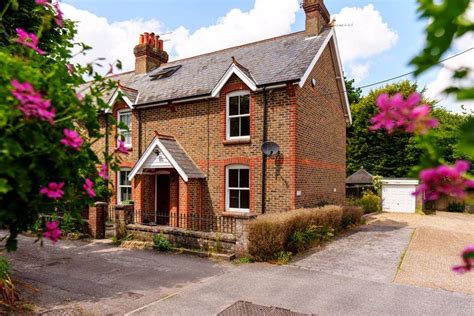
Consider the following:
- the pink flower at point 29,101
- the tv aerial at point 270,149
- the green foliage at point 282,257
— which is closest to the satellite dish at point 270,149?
the tv aerial at point 270,149

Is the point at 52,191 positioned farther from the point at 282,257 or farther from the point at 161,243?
the point at 161,243

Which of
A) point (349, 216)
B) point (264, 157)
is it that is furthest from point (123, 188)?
point (349, 216)

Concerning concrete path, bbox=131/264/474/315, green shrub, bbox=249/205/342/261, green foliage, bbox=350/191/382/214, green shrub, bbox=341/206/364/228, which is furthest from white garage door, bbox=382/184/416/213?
concrete path, bbox=131/264/474/315

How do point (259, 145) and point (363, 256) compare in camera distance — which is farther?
point (259, 145)

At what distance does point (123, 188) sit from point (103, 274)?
32.8 feet

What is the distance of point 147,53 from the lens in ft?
69.2

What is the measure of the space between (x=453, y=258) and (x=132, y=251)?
10.6 meters

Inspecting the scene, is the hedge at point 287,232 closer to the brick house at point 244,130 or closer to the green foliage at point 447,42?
the brick house at point 244,130

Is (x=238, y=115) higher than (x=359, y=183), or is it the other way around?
(x=238, y=115)

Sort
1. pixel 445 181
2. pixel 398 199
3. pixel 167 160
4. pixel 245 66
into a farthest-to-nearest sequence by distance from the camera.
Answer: pixel 398 199
pixel 245 66
pixel 167 160
pixel 445 181

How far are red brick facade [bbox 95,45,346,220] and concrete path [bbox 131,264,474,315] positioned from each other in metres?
5.04

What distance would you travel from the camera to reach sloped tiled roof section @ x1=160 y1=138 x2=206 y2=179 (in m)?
14.3

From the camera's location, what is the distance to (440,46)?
1116mm

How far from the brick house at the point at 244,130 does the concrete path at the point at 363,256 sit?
7.68ft
